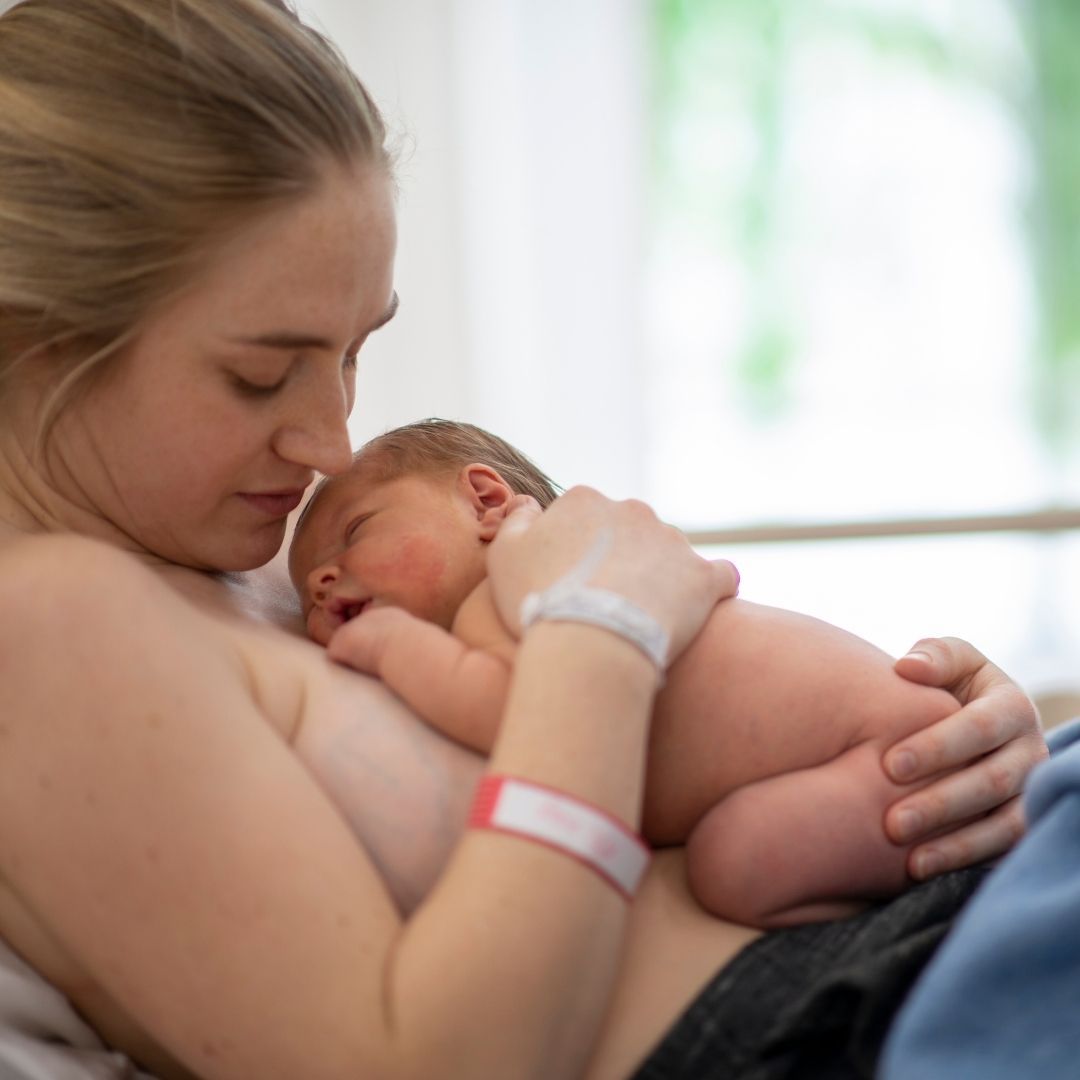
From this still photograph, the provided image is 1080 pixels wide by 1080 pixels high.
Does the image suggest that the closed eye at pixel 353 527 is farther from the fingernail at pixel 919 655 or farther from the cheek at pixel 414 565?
the fingernail at pixel 919 655

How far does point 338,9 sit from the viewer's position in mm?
2939

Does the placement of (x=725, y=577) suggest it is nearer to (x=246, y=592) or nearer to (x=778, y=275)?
(x=246, y=592)

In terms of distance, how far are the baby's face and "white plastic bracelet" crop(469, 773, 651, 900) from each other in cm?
39

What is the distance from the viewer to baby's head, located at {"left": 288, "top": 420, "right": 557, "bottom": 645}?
1.23 metres

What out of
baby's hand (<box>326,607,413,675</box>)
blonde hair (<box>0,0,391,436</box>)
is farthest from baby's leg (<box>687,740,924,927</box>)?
blonde hair (<box>0,0,391,436</box>)

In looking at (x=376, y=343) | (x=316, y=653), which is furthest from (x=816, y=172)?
(x=316, y=653)

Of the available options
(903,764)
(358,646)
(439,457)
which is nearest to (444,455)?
(439,457)

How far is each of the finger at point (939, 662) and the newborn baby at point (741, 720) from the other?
2 centimetres

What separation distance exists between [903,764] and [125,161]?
0.76m

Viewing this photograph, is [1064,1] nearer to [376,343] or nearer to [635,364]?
[635,364]

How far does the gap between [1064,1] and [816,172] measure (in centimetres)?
73

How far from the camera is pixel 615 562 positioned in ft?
3.31

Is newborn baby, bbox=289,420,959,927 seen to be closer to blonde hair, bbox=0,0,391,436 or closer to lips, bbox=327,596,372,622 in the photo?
lips, bbox=327,596,372,622

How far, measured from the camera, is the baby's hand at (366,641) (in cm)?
107
